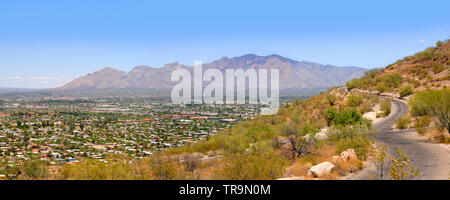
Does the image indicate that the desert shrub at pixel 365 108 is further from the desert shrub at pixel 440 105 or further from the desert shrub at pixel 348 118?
the desert shrub at pixel 440 105

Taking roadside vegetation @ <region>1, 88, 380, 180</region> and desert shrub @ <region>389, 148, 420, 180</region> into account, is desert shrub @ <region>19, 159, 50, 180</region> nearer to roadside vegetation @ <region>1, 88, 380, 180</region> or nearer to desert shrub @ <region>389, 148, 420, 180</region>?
roadside vegetation @ <region>1, 88, 380, 180</region>

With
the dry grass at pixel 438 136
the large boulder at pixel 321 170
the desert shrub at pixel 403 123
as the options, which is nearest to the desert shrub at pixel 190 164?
the large boulder at pixel 321 170

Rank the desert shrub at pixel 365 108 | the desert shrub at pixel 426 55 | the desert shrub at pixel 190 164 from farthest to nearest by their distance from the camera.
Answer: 1. the desert shrub at pixel 426 55
2. the desert shrub at pixel 365 108
3. the desert shrub at pixel 190 164

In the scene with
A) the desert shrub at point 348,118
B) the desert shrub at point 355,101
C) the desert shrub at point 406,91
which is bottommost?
the desert shrub at point 348,118

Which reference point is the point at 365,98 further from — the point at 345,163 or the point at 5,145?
the point at 5,145

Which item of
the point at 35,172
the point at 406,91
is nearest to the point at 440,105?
the point at 35,172

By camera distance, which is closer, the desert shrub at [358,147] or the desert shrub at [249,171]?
the desert shrub at [249,171]

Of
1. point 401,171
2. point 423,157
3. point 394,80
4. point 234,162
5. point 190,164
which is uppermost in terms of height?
point 394,80

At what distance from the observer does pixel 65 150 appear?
36.0 metres

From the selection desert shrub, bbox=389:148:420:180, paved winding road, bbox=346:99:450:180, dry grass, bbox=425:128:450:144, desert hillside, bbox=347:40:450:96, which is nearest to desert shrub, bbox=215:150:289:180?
paved winding road, bbox=346:99:450:180

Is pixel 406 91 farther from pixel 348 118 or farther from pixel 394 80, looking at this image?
pixel 348 118

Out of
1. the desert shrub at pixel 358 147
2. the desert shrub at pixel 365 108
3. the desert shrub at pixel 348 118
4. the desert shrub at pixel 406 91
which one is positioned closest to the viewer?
the desert shrub at pixel 358 147

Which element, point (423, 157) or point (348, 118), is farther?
point (348, 118)

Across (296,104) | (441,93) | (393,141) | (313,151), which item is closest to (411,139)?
(393,141)
